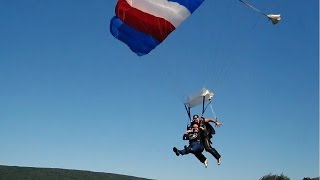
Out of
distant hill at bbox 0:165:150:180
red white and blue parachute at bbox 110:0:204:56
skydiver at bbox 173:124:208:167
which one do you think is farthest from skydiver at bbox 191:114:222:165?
distant hill at bbox 0:165:150:180

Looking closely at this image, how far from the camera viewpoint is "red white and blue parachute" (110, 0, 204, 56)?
13484mm

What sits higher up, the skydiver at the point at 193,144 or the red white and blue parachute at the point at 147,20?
the red white and blue parachute at the point at 147,20

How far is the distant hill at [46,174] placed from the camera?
137m

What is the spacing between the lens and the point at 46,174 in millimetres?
142125

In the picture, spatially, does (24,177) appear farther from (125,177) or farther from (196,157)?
(196,157)

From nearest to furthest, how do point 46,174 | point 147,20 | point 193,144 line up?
1. point 193,144
2. point 147,20
3. point 46,174

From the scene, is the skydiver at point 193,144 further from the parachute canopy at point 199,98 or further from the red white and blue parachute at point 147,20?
the red white and blue parachute at point 147,20

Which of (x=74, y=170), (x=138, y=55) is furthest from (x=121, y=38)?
(x=74, y=170)

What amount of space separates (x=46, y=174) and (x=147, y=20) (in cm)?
13545

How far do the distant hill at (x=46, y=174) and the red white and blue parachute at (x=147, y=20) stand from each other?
129m

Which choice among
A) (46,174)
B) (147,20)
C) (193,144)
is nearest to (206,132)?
(193,144)

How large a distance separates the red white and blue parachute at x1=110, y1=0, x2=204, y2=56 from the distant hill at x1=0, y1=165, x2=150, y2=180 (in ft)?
424

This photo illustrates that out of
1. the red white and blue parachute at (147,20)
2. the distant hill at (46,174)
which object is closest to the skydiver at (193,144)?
the red white and blue parachute at (147,20)

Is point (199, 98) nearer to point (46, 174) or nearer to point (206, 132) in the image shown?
point (206, 132)
